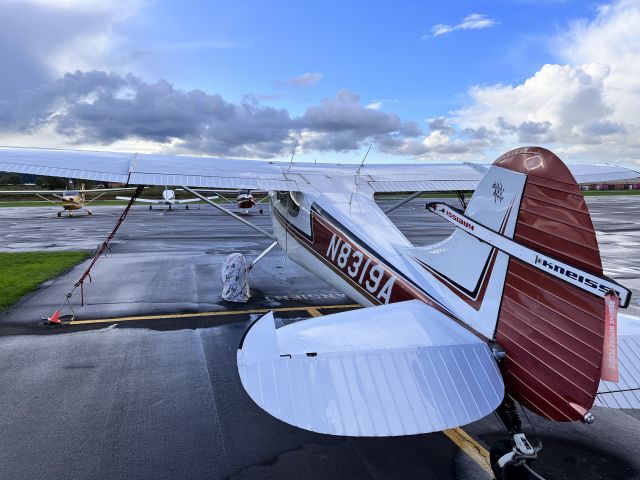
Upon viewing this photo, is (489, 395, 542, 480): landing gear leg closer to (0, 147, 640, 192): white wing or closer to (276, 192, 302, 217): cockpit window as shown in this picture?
(0, 147, 640, 192): white wing

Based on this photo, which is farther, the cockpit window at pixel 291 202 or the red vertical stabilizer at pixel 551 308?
the cockpit window at pixel 291 202

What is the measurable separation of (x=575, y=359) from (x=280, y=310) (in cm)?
718

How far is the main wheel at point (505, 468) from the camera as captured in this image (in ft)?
10.7

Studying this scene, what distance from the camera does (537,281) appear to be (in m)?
3.23

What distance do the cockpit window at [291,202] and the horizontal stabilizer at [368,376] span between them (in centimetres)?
509

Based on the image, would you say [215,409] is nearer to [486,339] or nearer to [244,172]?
[486,339]

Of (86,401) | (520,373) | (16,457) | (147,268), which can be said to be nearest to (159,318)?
(86,401)

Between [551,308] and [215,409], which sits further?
[215,409]

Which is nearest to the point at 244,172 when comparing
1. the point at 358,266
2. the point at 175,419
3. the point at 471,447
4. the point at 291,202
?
the point at 291,202

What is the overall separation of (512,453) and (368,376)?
1372mm

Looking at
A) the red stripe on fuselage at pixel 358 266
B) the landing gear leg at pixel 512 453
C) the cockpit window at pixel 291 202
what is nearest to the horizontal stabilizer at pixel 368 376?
the landing gear leg at pixel 512 453

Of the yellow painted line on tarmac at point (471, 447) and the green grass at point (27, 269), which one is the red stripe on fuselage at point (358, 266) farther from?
the green grass at point (27, 269)

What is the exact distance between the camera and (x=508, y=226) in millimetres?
3443

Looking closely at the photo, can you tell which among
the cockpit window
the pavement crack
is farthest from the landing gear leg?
the cockpit window
